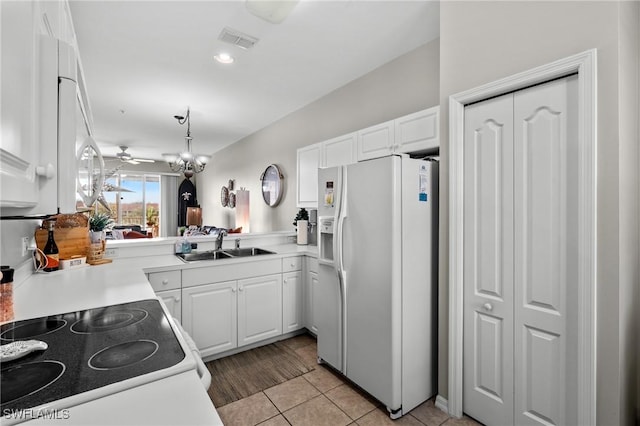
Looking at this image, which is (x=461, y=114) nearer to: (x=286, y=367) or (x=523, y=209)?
(x=523, y=209)

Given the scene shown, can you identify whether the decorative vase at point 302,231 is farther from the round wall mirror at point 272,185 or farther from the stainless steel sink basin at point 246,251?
the round wall mirror at point 272,185

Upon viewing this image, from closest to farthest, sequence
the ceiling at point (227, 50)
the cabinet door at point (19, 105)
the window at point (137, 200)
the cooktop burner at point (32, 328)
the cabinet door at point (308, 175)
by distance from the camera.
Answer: the cabinet door at point (19, 105) < the cooktop burner at point (32, 328) < the ceiling at point (227, 50) < the cabinet door at point (308, 175) < the window at point (137, 200)

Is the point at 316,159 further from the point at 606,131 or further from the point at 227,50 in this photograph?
the point at 606,131

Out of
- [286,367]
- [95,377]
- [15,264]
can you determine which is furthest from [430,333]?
[15,264]

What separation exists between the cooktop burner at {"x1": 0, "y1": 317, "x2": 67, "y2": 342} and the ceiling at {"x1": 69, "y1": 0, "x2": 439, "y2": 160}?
2065mm

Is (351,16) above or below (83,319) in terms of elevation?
above

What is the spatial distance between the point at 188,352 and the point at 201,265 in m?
1.69

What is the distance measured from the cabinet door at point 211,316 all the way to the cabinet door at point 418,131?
188cm

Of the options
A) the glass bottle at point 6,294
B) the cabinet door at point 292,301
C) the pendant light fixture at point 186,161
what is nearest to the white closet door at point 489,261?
the cabinet door at point 292,301

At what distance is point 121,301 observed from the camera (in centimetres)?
137

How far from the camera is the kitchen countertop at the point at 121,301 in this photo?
0.65 m

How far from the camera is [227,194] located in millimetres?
6637

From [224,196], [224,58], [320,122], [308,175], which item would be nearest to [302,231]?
[308,175]

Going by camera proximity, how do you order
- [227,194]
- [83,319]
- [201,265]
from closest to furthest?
[83,319] → [201,265] → [227,194]
